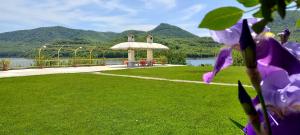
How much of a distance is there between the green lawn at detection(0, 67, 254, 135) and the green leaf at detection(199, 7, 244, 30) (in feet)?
16.6

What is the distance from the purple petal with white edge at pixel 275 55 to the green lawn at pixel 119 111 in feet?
16.7

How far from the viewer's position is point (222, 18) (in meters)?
0.46

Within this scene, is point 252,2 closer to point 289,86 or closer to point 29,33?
point 289,86

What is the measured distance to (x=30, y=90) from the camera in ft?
36.4

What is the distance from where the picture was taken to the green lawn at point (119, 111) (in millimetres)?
5764

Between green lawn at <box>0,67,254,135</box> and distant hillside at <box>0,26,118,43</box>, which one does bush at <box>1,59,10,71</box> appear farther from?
distant hillside at <box>0,26,118,43</box>

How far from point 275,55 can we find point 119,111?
691cm

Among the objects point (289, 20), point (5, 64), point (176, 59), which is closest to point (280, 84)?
point (289, 20)

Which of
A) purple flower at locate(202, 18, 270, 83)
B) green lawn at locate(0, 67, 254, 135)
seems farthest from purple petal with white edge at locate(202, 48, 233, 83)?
green lawn at locate(0, 67, 254, 135)

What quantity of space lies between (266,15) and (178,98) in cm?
877

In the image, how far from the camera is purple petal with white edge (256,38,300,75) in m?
0.42

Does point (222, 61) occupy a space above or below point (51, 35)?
below

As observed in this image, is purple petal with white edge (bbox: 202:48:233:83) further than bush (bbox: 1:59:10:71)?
No

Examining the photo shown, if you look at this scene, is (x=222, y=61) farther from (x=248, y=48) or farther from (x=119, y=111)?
(x=119, y=111)
